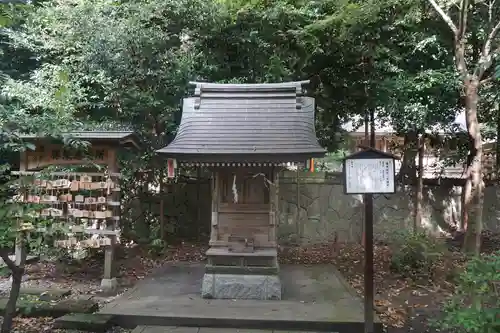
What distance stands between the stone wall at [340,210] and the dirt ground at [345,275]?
0.52m

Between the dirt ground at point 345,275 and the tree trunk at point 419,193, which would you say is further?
the tree trunk at point 419,193

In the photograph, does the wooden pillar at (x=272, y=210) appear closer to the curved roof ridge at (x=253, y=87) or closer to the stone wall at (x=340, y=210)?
the curved roof ridge at (x=253, y=87)

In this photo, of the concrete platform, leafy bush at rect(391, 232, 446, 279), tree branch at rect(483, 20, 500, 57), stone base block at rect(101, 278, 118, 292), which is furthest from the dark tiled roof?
tree branch at rect(483, 20, 500, 57)

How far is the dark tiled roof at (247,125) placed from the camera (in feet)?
21.1

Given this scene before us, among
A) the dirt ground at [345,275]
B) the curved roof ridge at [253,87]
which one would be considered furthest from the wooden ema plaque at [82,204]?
the curved roof ridge at [253,87]

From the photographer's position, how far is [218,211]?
284 inches

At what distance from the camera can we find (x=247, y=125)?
7.08 metres

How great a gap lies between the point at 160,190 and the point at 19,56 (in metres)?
4.97

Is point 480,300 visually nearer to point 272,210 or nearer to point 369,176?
point 369,176

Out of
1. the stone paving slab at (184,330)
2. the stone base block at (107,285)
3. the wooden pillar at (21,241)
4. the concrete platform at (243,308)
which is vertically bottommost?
the stone paving slab at (184,330)

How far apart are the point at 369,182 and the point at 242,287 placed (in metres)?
3.00

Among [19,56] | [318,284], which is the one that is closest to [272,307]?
[318,284]

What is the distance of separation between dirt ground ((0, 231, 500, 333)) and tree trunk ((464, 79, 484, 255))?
66 centimetres

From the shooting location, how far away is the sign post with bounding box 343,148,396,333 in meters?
4.96
